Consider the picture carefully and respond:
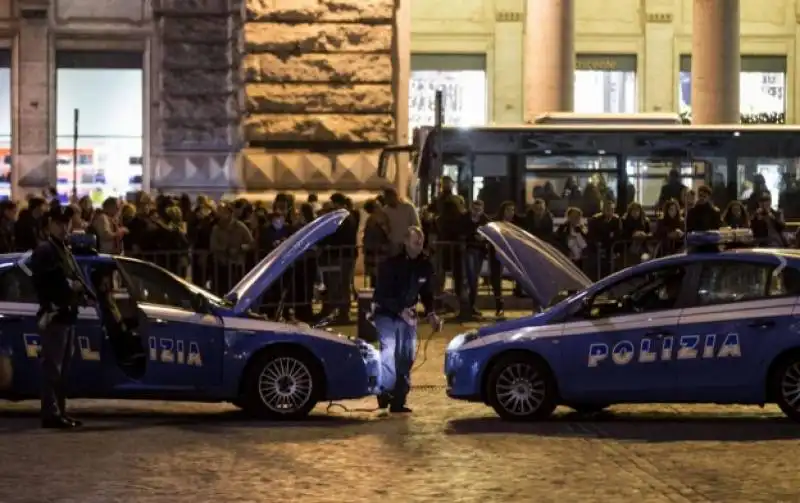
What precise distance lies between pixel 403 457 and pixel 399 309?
2.81 metres

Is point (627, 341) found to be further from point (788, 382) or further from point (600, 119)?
point (600, 119)

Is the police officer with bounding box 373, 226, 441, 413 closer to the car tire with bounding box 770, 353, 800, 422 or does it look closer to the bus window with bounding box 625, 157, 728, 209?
the car tire with bounding box 770, 353, 800, 422

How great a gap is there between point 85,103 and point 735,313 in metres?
16.4

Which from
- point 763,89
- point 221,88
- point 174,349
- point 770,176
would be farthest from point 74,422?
point 763,89

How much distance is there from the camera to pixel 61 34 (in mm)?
27266

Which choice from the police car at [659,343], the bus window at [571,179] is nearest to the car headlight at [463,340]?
the police car at [659,343]

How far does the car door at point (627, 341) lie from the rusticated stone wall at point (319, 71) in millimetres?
11899

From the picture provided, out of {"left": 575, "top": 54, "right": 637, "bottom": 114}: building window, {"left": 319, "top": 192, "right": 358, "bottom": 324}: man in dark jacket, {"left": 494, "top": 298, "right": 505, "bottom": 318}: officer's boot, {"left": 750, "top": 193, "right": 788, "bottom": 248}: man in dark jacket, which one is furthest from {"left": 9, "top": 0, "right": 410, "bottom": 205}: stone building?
{"left": 575, "top": 54, "right": 637, "bottom": 114}: building window

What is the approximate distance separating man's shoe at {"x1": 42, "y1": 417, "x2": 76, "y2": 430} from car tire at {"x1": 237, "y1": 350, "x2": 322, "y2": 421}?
1480 millimetres

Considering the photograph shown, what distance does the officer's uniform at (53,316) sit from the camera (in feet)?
44.1

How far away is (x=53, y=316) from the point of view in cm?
1344

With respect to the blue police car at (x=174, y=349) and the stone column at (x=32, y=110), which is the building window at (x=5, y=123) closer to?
the stone column at (x=32, y=110)

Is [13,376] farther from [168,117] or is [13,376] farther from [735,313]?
[168,117]

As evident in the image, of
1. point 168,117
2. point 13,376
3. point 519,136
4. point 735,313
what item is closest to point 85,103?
point 168,117
